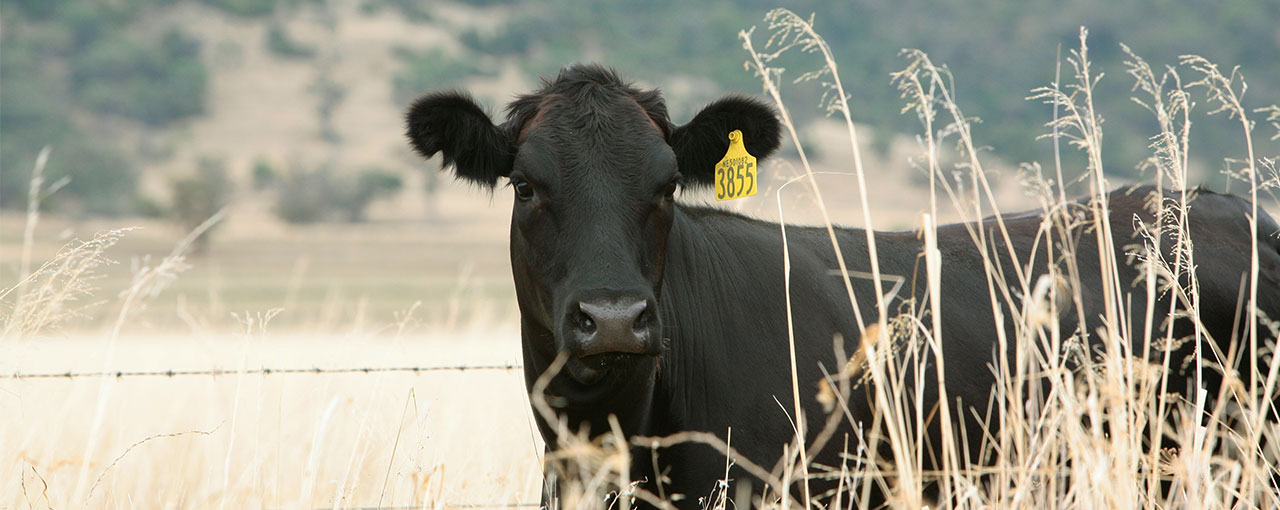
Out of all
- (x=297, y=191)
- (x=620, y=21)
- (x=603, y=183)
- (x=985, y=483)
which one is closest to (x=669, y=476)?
(x=603, y=183)

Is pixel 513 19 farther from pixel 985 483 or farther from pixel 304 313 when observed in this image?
pixel 985 483

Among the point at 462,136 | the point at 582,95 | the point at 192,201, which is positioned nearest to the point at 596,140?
the point at 582,95

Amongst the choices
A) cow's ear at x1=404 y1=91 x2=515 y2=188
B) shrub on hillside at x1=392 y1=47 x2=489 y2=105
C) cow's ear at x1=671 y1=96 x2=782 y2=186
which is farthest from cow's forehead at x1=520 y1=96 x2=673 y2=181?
shrub on hillside at x1=392 y1=47 x2=489 y2=105

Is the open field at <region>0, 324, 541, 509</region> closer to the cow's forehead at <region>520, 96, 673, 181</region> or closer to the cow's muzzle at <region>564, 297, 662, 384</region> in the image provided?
the cow's muzzle at <region>564, 297, 662, 384</region>

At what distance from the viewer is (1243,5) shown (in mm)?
109438

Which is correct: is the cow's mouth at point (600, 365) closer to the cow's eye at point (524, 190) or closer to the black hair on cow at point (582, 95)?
the cow's eye at point (524, 190)

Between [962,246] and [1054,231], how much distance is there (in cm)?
55

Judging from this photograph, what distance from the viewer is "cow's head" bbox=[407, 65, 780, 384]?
405 centimetres

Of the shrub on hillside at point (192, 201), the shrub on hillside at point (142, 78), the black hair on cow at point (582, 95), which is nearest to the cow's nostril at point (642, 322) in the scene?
the black hair on cow at point (582, 95)

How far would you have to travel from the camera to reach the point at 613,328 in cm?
395

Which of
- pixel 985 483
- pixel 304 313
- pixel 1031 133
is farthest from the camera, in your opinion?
pixel 1031 133

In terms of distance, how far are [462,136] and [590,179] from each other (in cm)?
71

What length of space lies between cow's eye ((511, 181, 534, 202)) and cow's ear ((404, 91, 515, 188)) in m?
0.30

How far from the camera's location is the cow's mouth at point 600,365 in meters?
4.04
